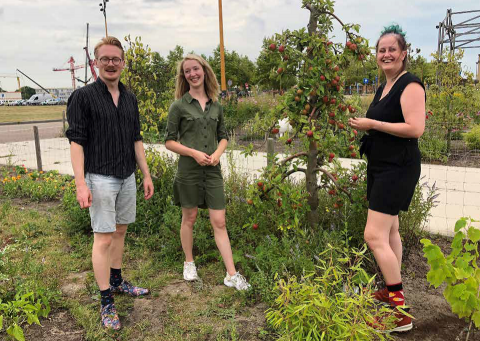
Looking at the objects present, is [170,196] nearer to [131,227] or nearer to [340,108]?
[131,227]

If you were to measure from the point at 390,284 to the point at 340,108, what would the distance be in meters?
1.43

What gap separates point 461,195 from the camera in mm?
5488

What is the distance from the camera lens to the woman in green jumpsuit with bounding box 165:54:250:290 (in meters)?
3.09

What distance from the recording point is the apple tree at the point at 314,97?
3104 mm

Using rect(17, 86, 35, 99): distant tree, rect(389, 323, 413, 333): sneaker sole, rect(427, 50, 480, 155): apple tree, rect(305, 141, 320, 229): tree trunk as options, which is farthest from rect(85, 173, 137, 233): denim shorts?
rect(17, 86, 35, 99): distant tree

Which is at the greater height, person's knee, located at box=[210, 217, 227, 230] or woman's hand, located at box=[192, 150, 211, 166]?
woman's hand, located at box=[192, 150, 211, 166]

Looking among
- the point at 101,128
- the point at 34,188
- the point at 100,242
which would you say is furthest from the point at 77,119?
the point at 34,188

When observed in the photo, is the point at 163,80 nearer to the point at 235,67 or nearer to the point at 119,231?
the point at 119,231

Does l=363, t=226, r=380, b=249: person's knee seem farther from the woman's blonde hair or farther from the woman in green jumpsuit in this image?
the woman's blonde hair

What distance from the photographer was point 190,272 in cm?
335

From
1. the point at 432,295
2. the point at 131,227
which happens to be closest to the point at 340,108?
the point at 432,295

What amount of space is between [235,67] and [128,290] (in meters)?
36.1

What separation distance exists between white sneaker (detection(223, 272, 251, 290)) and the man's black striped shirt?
1.21 meters

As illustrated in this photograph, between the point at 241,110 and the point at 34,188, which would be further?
the point at 241,110
